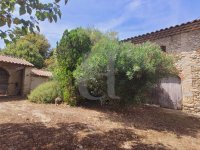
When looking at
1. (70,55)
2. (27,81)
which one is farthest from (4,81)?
(70,55)

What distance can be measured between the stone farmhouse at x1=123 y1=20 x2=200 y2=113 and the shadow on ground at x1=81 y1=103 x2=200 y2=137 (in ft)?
6.50

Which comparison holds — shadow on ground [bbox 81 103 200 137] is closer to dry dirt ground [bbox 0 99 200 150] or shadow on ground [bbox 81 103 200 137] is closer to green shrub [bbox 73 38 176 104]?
dry dirt ground [bbox 0 99 200 150]

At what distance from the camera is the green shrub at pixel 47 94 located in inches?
520

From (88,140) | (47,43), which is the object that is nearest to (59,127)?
(88,140)

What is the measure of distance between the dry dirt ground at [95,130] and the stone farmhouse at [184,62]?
2043 mm

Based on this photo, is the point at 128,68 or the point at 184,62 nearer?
the point at 128,68

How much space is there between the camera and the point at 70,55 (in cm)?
1217

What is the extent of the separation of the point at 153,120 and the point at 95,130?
3.38 meters

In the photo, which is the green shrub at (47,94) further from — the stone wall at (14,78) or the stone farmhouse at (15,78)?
the stone wall at (14,78)

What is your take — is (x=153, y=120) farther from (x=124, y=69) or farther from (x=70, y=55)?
(x=70, y=55)

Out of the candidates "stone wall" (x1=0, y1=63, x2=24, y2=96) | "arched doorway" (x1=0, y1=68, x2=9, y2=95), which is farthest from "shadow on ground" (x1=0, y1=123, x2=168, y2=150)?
"arched doorway" (x1=0, y1=68, x2=9, y2=95)

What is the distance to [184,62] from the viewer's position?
520 inches

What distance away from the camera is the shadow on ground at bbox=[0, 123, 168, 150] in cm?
610

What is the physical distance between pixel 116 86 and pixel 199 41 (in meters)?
5.91
